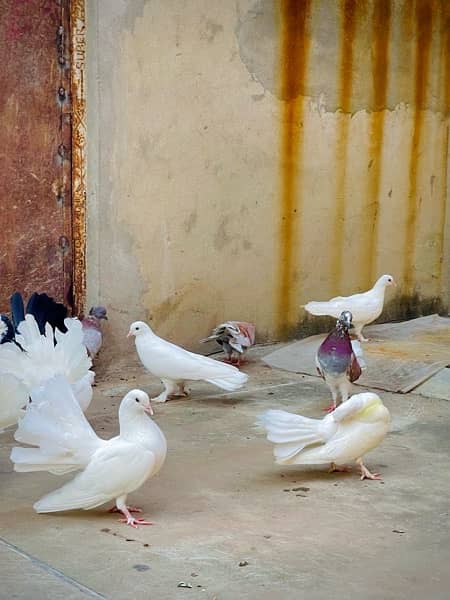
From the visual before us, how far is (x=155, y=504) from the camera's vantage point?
4.27m

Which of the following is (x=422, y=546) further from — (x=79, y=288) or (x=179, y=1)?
(x=179, y=1)

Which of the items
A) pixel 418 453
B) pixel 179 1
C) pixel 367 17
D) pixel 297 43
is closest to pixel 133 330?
pixel 418 453

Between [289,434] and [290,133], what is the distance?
3604 millimetres

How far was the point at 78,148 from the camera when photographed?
6.49 metres

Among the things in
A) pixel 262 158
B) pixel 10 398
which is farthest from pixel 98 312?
pixel 10 398

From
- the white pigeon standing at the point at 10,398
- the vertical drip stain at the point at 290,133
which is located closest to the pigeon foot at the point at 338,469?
the white pigeon standing at the point at 10,398

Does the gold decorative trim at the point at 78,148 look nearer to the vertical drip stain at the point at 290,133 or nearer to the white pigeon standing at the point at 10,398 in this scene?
the vertical drip stain at the point at 290,133

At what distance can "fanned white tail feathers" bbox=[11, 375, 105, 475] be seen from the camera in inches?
154

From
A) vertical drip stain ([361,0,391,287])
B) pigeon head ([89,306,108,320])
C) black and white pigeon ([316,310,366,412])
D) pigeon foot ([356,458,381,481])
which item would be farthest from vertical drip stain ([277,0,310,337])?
pigeon foot ([356,458,381,481])

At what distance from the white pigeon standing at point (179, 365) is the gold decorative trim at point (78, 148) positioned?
2.55ft

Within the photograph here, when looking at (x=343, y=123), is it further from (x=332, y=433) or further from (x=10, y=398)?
(x=10, y=398)

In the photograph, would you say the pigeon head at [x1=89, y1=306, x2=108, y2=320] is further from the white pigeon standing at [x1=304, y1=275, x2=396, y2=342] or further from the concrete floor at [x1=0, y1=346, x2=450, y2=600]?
the white pigeon standing at [x1=304, y1=275, x2=396, y2=342]

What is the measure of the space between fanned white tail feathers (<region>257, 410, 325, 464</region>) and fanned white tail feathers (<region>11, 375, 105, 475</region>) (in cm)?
92

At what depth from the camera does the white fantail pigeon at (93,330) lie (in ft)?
20.8
